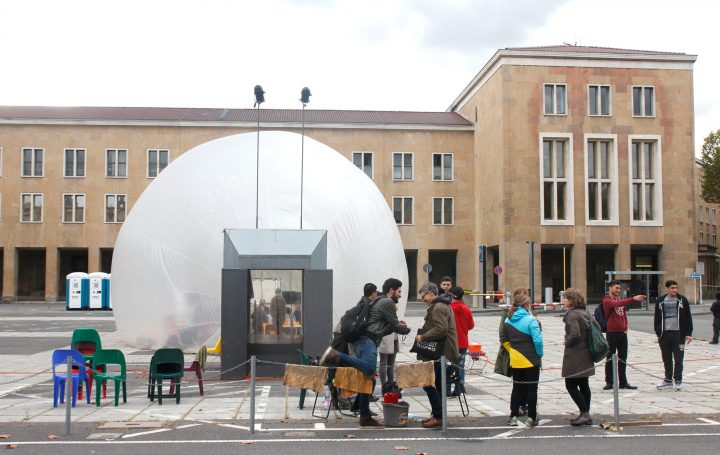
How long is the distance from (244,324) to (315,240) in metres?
2.14

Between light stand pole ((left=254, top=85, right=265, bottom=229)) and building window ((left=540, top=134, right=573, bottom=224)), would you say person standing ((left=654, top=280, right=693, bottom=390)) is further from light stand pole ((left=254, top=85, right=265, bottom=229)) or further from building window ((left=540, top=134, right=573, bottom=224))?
building window ((left=540, top=134, right=573, bottom=224))

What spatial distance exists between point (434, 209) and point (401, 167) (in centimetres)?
407

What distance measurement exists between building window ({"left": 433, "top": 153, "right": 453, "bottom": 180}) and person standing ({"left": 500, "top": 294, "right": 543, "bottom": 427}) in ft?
164

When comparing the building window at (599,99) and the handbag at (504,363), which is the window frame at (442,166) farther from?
the handbag at (504,363)

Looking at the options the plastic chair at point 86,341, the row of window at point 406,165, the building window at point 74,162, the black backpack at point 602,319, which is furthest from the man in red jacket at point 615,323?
the building window at point 74,162

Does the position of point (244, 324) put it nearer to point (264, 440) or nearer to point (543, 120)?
point (264, 440)

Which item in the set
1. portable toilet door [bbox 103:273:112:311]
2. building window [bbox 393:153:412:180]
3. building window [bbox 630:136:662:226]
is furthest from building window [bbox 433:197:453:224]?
portable toilet door [bbox 103:273:112:311]

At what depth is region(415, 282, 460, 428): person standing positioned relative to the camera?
9.88 m

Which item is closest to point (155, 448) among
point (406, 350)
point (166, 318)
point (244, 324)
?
point (244, 324)

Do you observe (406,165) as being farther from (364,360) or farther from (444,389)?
(444,389)

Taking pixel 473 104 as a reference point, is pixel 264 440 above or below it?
below

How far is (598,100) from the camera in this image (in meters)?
52.2

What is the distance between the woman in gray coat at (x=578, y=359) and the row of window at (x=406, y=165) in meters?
48.1

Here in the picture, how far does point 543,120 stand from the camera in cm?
5194
